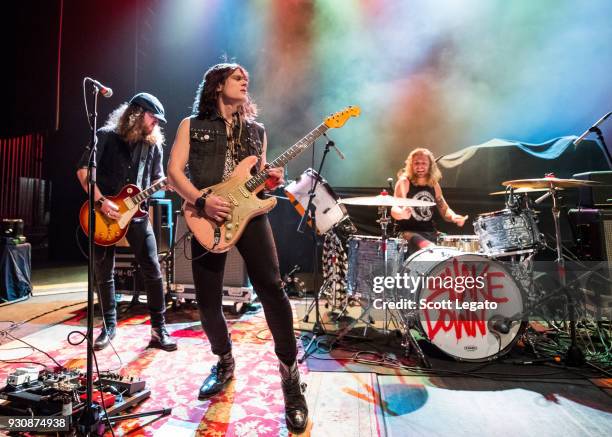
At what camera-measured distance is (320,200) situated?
4074mm

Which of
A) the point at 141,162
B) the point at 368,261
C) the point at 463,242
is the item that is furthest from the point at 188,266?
the point at 463,242

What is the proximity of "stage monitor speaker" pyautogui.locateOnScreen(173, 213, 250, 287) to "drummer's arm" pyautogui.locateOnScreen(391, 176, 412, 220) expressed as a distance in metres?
1.90

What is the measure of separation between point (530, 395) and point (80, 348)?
346 cm

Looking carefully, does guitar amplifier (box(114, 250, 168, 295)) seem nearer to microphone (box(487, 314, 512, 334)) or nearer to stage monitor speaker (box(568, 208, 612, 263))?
microphone (box(487, 314, 512, 334))

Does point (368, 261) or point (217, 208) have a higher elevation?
point (217, 208)

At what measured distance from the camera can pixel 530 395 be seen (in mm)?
2402

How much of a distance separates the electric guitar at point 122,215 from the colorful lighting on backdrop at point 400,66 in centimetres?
441

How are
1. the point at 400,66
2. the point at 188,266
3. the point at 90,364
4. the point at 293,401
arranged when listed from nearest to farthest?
the point at 90,364 < the point at 293,401 < the point at 188,266 < the point at 400,66

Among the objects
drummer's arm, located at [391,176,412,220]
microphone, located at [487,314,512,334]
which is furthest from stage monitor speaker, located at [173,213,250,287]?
microphone, located at [487,314,512,334]

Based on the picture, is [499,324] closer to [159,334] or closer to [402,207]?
[402,207]

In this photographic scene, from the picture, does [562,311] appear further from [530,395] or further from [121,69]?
[121,69]

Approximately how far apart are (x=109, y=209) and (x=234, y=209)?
1515 mm

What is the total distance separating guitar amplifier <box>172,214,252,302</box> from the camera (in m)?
4.48

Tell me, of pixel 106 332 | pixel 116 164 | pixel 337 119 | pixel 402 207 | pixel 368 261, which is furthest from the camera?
pixel 402 207
